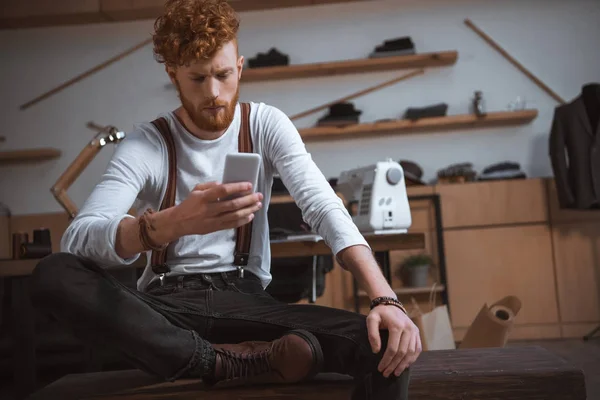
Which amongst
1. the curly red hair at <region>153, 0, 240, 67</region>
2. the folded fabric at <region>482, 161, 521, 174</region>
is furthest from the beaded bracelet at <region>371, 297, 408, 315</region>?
the folded fabric at <region>482, 161, 521, 174</region>

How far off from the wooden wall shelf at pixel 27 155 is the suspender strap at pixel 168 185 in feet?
13.2

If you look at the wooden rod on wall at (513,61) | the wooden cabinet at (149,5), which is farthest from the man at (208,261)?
the wooden rod on wall at (513,61)

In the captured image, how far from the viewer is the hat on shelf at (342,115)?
5.04 metres

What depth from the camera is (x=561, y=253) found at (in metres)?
4.54

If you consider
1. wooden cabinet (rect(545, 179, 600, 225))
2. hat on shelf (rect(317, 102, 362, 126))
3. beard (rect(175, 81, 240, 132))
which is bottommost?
wooden cabinet (rect(545, 179, 600, 225))

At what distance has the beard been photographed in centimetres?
158

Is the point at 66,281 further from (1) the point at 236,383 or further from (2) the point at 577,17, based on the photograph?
(2) the point at 577,17

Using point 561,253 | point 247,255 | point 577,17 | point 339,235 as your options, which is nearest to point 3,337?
point 247,255

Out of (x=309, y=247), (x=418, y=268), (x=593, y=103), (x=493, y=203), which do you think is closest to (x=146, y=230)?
(x=309, y=247)

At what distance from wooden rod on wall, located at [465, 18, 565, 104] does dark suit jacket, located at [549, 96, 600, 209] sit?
56cm

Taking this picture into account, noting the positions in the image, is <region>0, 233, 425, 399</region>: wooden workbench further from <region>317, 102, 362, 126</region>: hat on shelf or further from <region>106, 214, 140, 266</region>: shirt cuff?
<region>317, 102, 362, 126</region>: hat on shelf

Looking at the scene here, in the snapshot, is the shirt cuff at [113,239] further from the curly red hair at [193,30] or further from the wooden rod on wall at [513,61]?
the wooden rod on wall at [513,61]

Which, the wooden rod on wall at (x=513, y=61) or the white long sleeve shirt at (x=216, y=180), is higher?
the wooden rod on wall at (x=513, y=61)

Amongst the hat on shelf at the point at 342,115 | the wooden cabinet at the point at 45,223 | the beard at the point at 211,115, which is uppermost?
the beard at the point at 211,115
